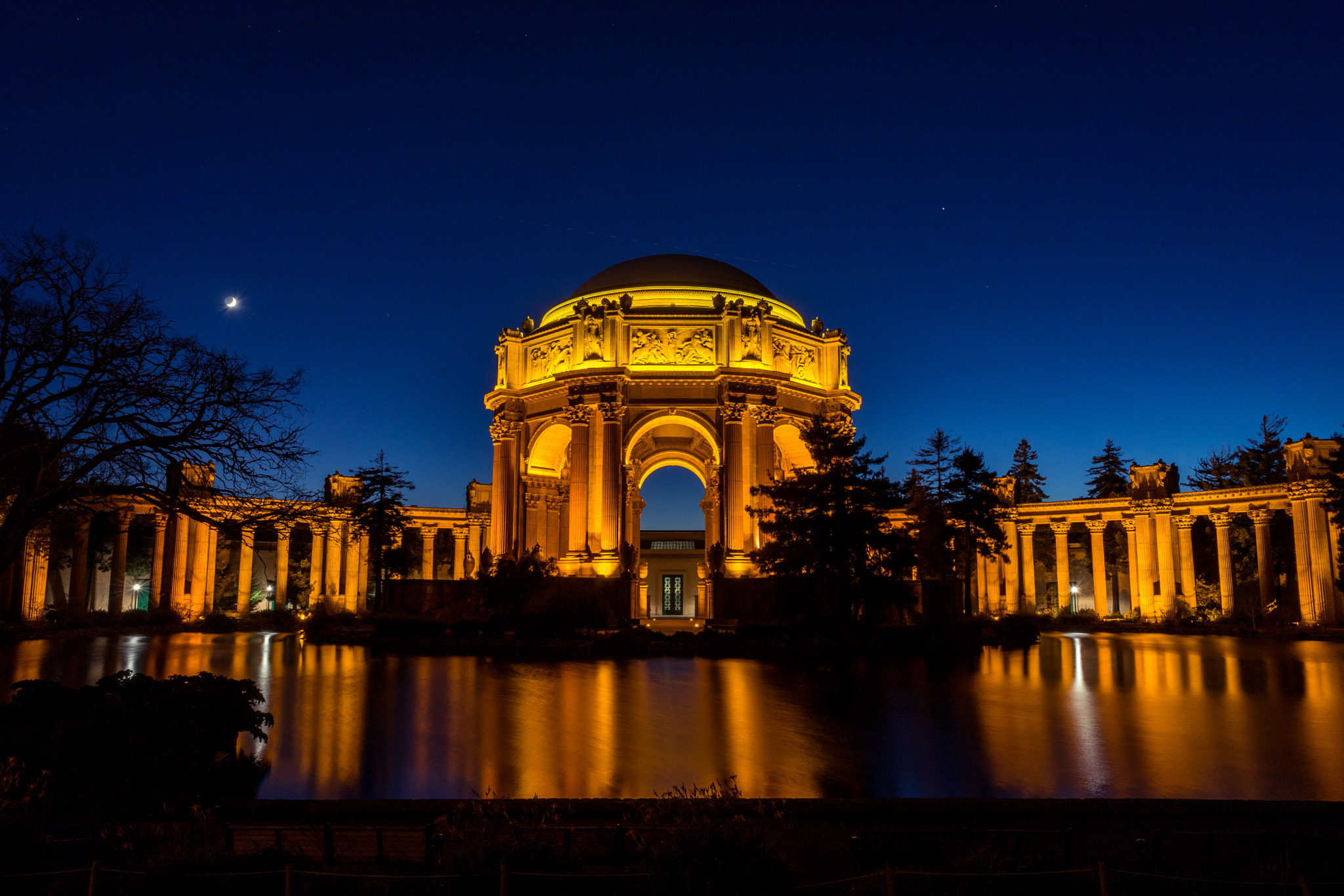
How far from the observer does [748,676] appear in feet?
65.5

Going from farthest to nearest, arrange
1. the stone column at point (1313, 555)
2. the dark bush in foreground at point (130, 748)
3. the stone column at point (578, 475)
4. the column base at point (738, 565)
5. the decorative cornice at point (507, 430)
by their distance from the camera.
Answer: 1. the decorative cornice at point (507, 430)
2. the stone column at point (1313, 555)
3. the stone column at point (578, 475)
4. the column base at point (738, 565)
5. the dark bush in foreground at point (130, 748)

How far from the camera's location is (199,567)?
46.9 metres

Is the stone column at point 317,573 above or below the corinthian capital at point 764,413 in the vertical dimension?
below

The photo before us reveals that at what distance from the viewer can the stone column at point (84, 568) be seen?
41.6 meters

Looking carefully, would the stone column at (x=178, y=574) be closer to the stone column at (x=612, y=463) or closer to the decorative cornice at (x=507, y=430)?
the decorative cornice at (x=507, y=430)

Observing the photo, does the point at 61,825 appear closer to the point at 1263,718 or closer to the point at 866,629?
the point at 1263,718

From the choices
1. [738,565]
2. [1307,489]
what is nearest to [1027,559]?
[1307,489]

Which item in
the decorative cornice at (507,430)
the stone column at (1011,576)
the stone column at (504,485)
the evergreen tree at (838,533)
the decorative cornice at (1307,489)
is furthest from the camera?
the stone column at (1011,576)

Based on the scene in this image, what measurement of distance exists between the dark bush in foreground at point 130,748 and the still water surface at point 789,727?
746mm

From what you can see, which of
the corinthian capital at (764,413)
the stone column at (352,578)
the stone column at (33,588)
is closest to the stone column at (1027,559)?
the corinthian capital at (764,413)

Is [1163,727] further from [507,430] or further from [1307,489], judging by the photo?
[1307,489]

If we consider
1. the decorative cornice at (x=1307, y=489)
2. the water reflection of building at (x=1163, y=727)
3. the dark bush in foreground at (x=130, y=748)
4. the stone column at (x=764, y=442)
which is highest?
the stone column at (x=764, y=442)

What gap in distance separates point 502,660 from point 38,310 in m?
15.6

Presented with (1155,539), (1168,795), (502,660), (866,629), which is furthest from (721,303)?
(1168,795)
